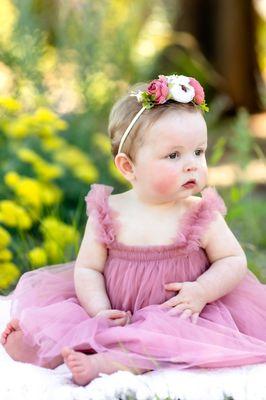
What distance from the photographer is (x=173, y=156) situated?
2705mm

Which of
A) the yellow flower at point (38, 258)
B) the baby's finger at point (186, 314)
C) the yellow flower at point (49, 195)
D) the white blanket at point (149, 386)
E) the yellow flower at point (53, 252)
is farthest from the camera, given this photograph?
the yellow flower at point (49, 195)

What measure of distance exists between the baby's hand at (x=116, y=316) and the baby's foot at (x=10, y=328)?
0.91 ft

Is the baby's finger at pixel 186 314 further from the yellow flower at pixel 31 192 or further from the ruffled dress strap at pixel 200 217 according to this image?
the yellow flower at pixel 31 192

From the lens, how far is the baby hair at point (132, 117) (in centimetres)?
268

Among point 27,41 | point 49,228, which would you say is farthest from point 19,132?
point 27,41

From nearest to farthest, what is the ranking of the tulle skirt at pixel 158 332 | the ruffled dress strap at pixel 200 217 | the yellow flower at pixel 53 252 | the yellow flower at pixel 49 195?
1. the tulle skirt at pixel 158 332
2. the ruffled dress strap at pixel 200 217
3. the yellow flower at pixel 53 252
4. the yellow flower at pixel 49 195

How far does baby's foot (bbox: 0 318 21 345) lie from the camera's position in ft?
9.04

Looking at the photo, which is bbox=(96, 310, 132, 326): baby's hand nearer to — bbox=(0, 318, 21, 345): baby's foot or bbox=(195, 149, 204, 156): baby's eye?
bbox=(0, 318, 21, 345): baby's foot

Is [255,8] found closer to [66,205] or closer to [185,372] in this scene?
[66,205]

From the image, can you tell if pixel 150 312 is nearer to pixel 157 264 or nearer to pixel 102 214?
pixel 157 264

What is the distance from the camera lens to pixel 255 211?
4.72 metres

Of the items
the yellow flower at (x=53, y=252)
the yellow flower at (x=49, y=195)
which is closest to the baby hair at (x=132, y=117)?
the yellow flower at (x=53, y=252)

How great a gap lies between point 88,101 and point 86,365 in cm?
320

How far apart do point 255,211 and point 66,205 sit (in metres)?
1.02
